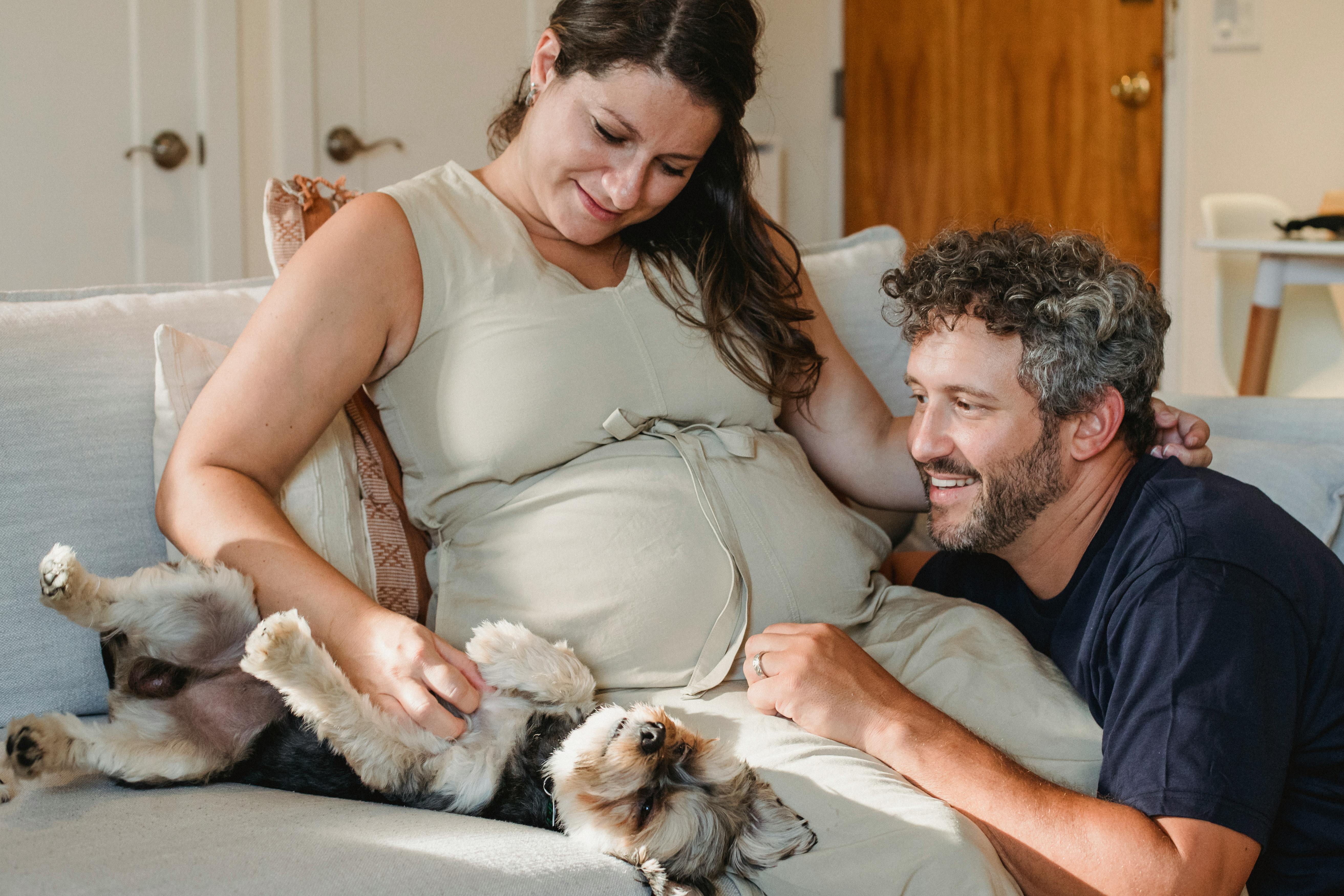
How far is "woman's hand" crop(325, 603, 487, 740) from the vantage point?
1209 millimetres

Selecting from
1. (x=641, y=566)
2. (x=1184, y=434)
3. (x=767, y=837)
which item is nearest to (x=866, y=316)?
(x=1184, y=434)

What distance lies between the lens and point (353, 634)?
1268 millimetres

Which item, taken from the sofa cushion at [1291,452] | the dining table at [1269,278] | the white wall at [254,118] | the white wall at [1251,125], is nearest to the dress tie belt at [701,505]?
the sofa cushion at [1291,452]

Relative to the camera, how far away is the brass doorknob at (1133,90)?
4832mm

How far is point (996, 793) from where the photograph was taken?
1185 mm

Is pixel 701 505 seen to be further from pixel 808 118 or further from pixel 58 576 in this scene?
pixel 808 118

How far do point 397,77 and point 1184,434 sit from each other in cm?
311

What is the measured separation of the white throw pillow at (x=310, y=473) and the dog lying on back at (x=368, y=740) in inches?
6.9

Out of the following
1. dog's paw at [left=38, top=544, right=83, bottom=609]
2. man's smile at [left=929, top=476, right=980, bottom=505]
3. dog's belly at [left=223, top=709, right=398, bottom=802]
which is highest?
man's smile at [left=929, top=476, right=980, bottom=505]

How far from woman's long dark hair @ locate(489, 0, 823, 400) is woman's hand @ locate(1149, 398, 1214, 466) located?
505 millimetres

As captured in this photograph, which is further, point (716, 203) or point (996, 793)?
point (716, 203)

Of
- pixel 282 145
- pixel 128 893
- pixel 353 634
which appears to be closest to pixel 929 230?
pixel 282 145

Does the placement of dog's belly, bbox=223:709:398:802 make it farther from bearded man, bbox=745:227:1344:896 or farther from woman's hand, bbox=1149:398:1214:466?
woman's hand, bbox=1149:398:1214:466

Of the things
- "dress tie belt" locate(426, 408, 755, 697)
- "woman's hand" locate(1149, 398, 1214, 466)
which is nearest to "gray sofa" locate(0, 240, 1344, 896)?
"woman's hand" locate(1149, 398, 1214, 466)
